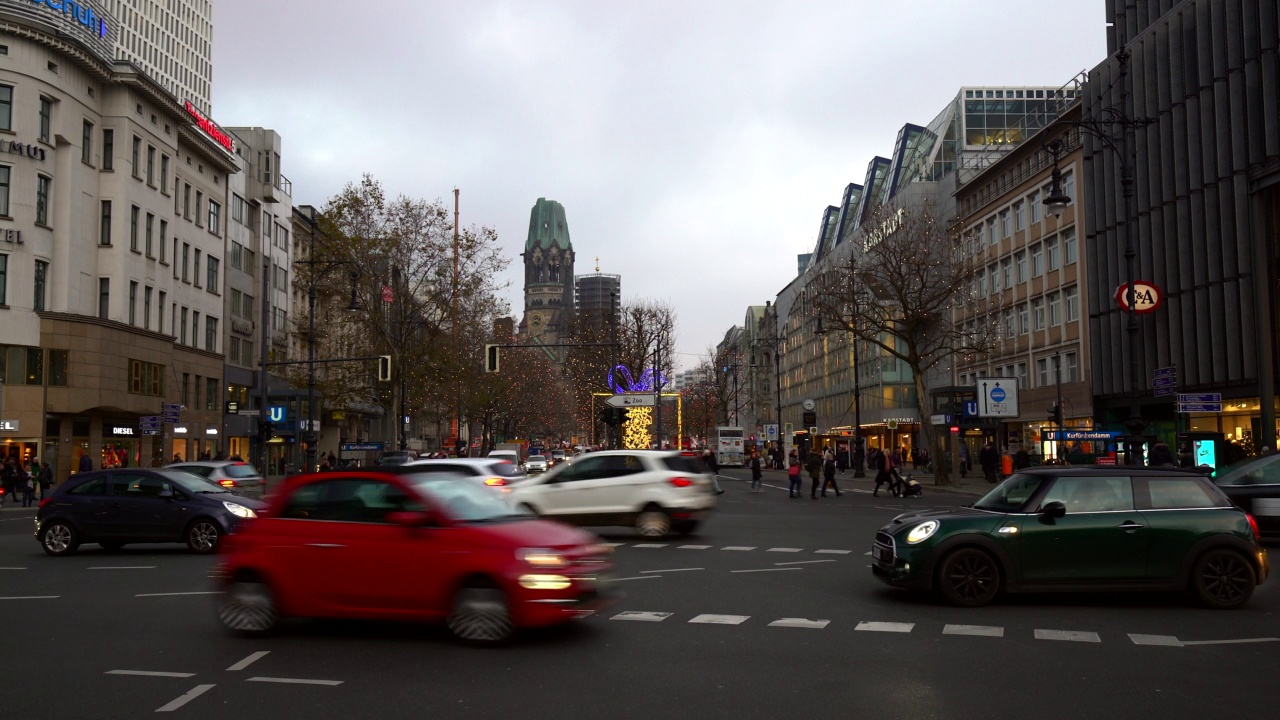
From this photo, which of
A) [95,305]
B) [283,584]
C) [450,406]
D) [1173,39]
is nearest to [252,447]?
[450,406]

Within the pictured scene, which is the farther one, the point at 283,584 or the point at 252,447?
the point at 252,447

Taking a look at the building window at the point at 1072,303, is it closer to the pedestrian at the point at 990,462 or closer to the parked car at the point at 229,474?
the pedestrian at the point at 990,462

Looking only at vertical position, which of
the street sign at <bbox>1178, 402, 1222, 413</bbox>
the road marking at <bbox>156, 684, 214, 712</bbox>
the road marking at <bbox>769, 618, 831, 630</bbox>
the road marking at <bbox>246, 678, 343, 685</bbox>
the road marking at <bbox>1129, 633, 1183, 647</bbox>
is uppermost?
the street sign at <bbox>1178, 402, 1222, 413</bbox>

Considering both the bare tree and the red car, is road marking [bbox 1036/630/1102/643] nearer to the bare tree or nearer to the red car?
the red car

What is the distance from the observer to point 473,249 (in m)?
58.8

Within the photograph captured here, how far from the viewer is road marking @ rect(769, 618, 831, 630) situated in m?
10.4

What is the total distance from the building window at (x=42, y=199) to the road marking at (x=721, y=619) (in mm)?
43555

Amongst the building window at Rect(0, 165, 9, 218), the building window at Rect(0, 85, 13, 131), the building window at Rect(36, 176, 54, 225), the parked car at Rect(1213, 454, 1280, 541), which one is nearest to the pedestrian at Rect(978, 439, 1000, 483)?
the parked car at Rect(1213, 454, 1280, 541)

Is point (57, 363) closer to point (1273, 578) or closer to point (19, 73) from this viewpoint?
point (19, 73)

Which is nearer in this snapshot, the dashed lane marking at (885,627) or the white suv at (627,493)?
the dashed lane marking at (885,627)

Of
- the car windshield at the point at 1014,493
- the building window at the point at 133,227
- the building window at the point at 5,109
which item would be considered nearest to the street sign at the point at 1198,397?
the car windshield at the point at 1014,493

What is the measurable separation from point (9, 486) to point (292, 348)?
133 ft

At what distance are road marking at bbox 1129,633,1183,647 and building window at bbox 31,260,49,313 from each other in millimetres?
46057

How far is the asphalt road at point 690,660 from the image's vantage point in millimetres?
7297
